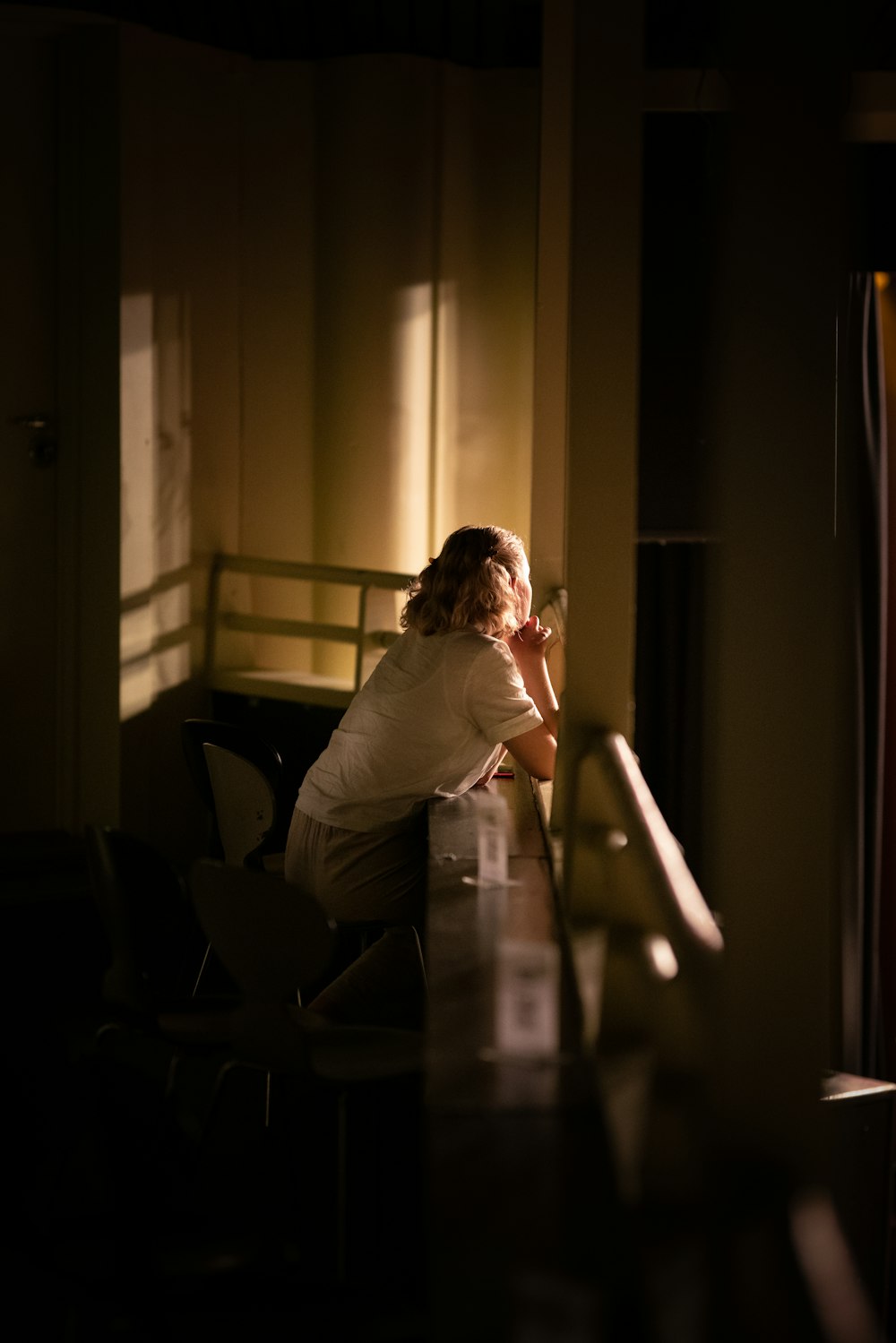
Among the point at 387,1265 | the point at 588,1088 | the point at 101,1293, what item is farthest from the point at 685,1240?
the point at 387,1265

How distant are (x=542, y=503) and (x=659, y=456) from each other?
864mm

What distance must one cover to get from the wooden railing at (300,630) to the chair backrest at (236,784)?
4.81ft

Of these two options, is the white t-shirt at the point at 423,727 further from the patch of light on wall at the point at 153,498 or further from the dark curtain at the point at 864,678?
the dark curtain at the point at 864,678

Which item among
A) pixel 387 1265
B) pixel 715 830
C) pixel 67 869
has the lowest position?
pixel 387 1265

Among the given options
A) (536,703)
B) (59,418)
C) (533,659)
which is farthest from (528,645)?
(59,418)

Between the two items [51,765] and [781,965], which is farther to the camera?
[51,765]

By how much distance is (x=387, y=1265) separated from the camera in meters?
2.52

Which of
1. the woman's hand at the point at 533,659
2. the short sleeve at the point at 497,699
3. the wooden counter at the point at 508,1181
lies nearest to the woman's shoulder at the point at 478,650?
the short sleeve at the point at 497,699

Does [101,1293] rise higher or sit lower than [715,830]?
lower

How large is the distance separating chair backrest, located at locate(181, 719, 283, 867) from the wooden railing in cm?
147

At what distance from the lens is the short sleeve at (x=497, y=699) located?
295 cm

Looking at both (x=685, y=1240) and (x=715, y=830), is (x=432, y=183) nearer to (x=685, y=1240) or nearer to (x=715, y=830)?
(x=715, y=830)

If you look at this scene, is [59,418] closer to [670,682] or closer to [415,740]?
[670,682]

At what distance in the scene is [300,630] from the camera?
519 cm
